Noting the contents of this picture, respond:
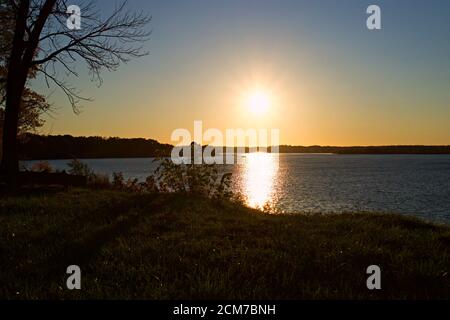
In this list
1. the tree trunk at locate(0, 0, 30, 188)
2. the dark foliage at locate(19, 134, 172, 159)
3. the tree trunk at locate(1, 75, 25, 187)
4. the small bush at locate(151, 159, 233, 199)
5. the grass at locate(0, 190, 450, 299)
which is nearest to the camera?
the grass at locate(0, 190, 450, 299)

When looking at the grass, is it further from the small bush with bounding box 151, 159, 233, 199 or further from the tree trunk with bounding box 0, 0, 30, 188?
the small bush with bounding box 151, 159, 233, 199

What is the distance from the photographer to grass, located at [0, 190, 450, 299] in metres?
5.53

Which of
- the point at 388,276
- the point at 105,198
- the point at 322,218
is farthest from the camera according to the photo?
the point at 105,198

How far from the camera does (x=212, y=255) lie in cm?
709

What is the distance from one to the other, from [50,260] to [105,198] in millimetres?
8227

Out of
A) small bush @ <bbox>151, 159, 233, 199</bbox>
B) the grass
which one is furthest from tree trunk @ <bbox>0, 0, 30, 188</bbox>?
the grass

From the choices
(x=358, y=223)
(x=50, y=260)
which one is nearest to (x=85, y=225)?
(x=50, y=260)

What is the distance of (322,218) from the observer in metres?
12.4

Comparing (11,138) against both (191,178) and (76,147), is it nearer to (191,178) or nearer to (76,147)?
(191,178)

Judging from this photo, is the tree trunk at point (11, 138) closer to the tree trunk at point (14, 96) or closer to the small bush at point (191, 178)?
the tree trunk at point (14, 96)

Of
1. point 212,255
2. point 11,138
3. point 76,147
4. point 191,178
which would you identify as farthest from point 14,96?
point 76,147

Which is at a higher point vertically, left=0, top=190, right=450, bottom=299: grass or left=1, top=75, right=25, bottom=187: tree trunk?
left=1, top=75, right=25, bottom=187: tree trunk

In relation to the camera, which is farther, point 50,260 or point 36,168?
point 36,168
